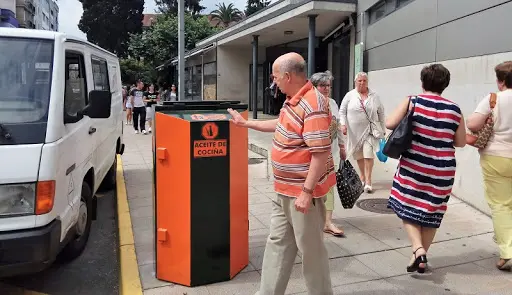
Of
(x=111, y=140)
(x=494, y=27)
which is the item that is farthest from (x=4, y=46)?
(x=494, y=27)

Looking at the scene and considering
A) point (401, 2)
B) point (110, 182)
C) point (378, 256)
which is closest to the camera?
point (378, 256)

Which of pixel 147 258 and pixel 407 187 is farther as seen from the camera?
pixel 147 258

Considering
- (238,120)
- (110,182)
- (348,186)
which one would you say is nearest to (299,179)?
(238,120)

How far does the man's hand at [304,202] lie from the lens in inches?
109

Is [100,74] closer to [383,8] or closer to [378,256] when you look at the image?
[378,256]

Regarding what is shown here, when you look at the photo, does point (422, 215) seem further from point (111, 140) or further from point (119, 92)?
point (119, 92)

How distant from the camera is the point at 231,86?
21438 mm

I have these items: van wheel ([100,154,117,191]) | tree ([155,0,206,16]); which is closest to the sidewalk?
van wheel ([100,154,117,191])

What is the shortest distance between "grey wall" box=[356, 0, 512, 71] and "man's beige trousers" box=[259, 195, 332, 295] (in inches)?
136

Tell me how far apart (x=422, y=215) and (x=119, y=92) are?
5668 mm

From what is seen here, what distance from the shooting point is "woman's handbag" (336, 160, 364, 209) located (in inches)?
163

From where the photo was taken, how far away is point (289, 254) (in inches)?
121

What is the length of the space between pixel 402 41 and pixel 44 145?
6.70 metres

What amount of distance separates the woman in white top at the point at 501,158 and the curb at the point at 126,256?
299 cm
